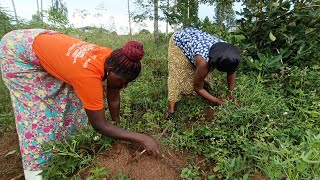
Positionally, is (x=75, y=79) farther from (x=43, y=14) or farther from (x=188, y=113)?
(x=43, y=14)

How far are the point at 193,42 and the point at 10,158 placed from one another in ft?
6.92

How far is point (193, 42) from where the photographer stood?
263 centimetres

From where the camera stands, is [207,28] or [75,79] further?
[207,28]

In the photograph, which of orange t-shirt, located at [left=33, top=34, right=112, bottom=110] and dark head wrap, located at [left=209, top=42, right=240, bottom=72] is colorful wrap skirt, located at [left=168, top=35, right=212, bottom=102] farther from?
orange t-shirt, located at [left=33, top=34, right=112, bottom=110]

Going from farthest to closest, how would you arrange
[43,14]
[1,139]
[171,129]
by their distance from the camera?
[43,14] → [1,139] → [171,129]

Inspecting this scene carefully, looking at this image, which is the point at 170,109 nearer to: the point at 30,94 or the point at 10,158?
the point at 30,94

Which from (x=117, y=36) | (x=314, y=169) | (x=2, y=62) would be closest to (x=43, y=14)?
(x=117, y=36)

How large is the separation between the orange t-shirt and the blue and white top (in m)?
0.96

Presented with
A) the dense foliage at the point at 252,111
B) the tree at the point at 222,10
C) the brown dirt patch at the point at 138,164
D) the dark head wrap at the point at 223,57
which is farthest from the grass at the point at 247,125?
the tree at the point at 222,10

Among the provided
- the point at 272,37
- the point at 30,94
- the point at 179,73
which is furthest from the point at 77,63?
the point at 272,37

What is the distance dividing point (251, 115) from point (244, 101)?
0.28m

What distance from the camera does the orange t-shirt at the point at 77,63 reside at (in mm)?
1703

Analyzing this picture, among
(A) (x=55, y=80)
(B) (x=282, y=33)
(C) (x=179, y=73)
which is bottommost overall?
(C) (x=179, y=73)

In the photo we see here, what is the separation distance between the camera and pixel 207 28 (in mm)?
4484
